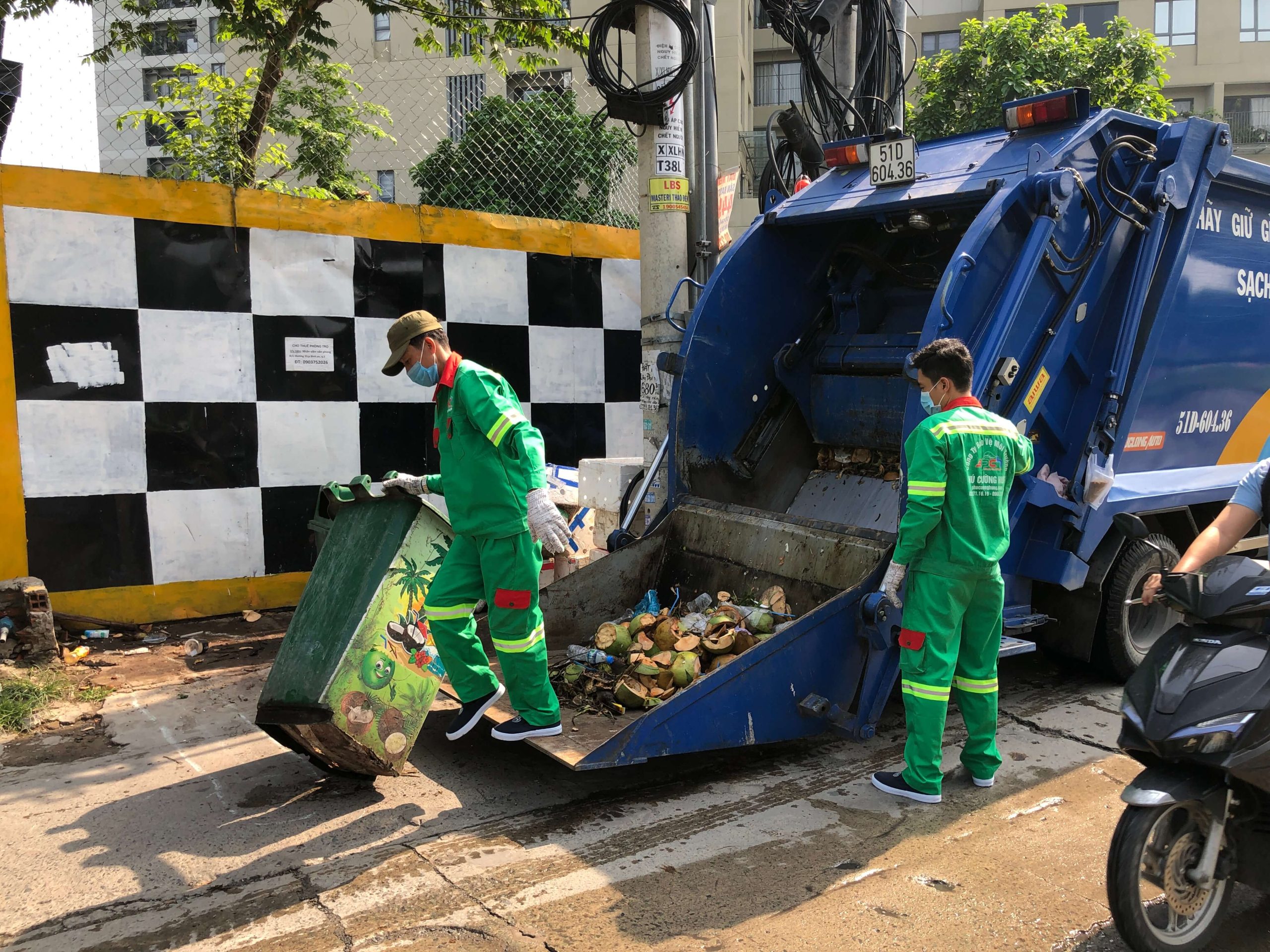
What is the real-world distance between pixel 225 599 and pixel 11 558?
907 millimetres

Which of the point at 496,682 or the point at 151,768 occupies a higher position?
the point at 496,682

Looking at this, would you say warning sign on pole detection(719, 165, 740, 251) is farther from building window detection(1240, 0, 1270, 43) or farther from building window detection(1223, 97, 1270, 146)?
building window detection(1240, 0, 1270, 43)

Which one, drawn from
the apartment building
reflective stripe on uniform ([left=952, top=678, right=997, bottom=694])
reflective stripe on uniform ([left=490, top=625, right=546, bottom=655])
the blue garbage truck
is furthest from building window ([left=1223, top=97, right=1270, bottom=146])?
reflective stripe on uniform ([left=490, top=625, right=546, bottom=655])

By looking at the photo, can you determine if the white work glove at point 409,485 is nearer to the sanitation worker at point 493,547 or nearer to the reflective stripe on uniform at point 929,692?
the sanitation worker at point 493,547

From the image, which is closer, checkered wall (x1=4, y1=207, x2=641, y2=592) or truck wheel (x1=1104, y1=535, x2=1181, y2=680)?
truck wheel (x1=1104, y1=535, x2=1181, y2=680)

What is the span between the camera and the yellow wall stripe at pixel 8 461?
14.1 feet

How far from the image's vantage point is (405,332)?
10.7 ft

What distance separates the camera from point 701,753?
3.49m

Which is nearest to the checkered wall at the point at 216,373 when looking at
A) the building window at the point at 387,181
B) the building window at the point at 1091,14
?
the building window at the point at 387,181

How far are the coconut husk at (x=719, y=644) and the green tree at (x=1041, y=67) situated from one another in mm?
14641

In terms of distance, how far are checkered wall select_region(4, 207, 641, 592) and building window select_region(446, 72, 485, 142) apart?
1.15 m

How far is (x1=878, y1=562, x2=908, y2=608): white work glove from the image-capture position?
310 centimetres

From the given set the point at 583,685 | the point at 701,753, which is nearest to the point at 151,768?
the point at 583,685

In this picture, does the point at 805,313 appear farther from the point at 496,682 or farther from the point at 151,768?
the point at 151,768
